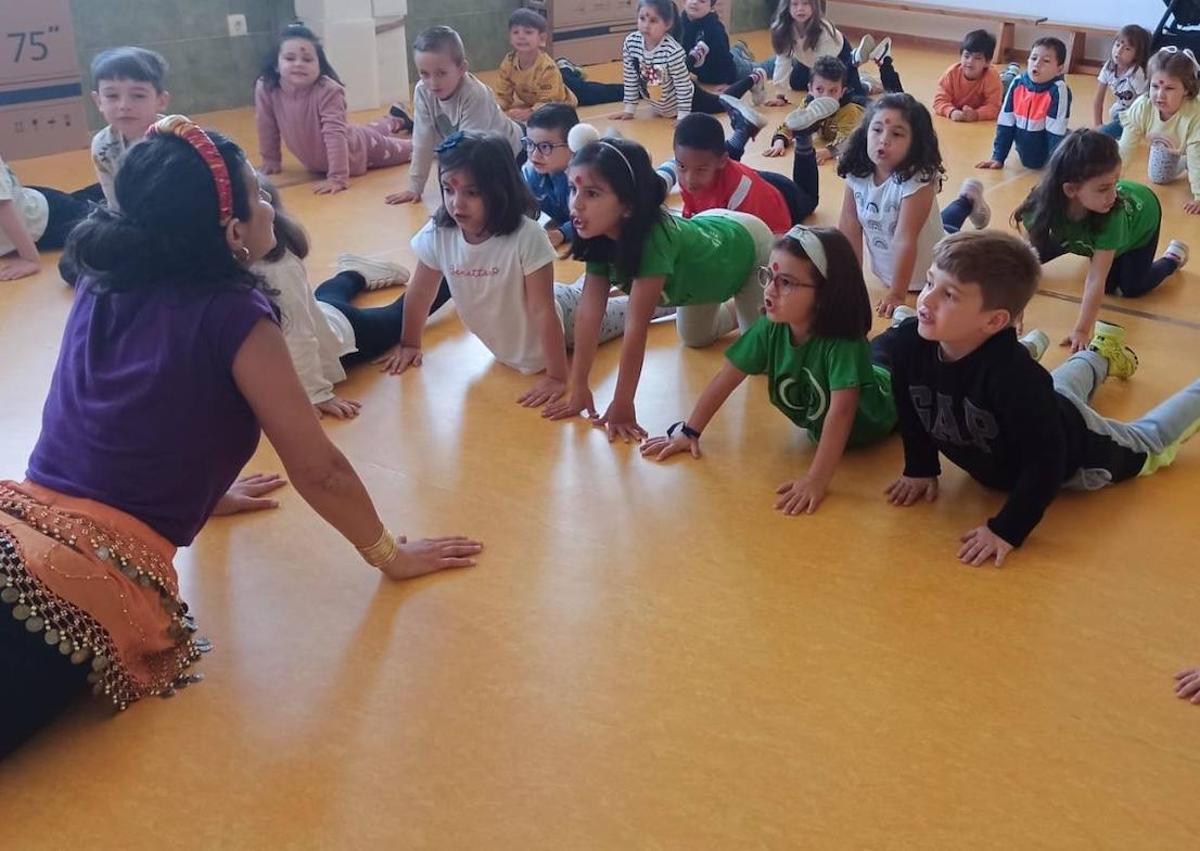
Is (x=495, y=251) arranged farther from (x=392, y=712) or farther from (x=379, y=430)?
(x=392, y=712)

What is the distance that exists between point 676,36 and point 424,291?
3977 millimetres

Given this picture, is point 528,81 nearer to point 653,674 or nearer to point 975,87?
point 975,87

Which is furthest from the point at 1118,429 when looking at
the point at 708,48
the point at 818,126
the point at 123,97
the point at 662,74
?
the point at 708,48

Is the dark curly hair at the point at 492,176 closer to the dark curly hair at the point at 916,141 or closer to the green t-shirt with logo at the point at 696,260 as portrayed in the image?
the green t-shirt with logo at the point at 696,260

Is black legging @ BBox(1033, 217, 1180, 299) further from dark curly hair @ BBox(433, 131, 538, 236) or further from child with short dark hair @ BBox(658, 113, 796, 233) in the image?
dark curly hair @ BBox(433, 131, 538, 236)

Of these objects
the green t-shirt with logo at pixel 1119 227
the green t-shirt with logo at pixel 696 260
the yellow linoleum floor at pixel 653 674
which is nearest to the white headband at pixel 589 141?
the green t-shirt with logo at pixel 696 260

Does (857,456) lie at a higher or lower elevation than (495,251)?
lower

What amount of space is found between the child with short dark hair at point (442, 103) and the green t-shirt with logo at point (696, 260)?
1.50 meters

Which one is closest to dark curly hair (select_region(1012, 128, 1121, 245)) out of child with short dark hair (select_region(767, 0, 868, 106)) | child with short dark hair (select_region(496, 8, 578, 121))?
child with short dark hair (select_region(767, 0, 868, 106))

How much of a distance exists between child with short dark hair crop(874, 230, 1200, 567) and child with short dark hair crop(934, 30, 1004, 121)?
12.3 ft

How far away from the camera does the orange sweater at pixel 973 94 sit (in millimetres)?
5809

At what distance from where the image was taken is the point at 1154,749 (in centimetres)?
177

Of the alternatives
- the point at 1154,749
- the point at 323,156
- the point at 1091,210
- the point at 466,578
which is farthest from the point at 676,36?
the point at 1154,749

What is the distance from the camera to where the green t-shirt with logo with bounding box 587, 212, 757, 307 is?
271 cm
